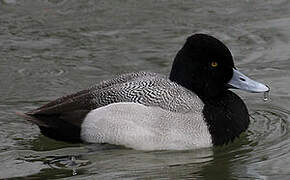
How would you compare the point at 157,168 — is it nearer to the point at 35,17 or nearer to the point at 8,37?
the point at 8,37

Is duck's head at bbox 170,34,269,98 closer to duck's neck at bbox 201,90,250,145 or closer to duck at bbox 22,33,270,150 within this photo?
duck at bbox 22,33,270,150

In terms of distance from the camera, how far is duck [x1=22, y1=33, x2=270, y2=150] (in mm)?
7371

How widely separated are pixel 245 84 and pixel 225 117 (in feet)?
1.37

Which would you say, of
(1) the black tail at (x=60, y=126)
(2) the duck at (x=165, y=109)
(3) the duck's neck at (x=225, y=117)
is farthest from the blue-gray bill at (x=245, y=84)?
(1) the black tail at (x=60, y=126)

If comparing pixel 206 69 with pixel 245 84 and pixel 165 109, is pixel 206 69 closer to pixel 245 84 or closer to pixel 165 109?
pixel 245 84

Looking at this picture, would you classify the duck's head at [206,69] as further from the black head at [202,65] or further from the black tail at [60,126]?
the black tail at [60,126]

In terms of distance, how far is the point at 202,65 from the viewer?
7746 millimetres

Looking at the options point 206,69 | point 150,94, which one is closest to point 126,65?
point 206,69

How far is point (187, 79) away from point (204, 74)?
0.57 ft

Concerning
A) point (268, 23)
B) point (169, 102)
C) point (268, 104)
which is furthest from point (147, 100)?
point (268, 23)

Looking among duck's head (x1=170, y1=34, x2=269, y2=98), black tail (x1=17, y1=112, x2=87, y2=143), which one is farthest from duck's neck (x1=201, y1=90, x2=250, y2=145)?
black tail (x1=17, y1=112, x2=87, y2=143)

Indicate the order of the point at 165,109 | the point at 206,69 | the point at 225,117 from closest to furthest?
the point at 165,109 → the point at 225,117 → the point at 206,69

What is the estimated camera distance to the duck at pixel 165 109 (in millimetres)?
7371

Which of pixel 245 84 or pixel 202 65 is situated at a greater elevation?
pixel 202 65
